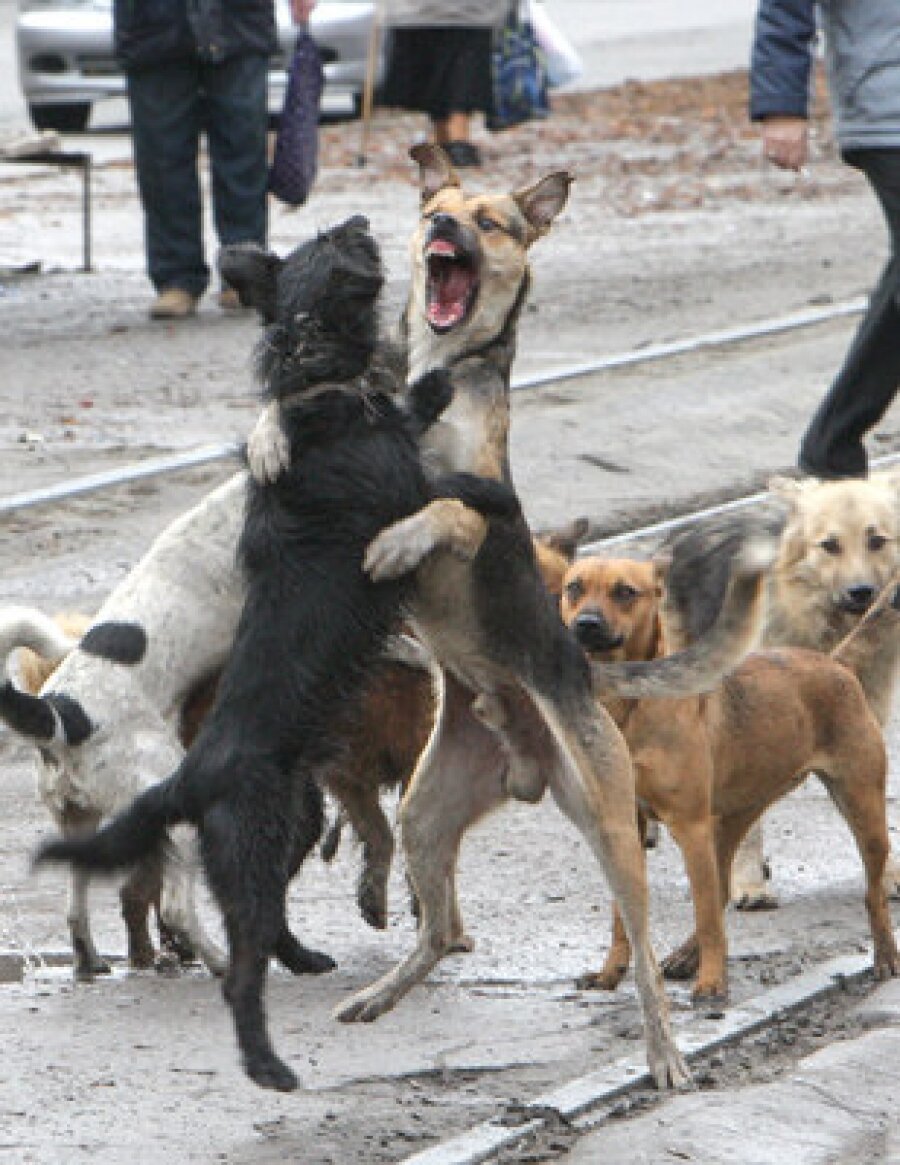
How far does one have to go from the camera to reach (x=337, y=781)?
7227 mm

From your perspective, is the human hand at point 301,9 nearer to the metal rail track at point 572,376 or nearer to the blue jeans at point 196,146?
the blue jeans at point 196,146

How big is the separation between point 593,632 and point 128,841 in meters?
→ 1.67

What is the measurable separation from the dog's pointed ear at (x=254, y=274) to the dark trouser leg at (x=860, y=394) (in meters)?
4.42

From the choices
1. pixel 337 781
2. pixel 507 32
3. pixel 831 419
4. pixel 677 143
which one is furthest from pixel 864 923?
pixel 677 143

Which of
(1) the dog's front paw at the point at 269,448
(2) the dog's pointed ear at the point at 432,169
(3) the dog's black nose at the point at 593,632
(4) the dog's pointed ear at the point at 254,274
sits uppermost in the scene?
(4) the dog's pointed ear at the point at 254,274

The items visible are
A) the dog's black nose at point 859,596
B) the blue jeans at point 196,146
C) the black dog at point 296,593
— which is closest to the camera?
the black dog at point 296,593

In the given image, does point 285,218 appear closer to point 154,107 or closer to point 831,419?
point 154,107

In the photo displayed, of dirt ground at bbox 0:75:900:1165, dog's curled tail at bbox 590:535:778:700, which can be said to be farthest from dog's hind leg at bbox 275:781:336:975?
dog's curled tail at bbox 590:535:778:700

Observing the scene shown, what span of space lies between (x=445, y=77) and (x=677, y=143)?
146 inches

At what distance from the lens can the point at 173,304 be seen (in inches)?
584

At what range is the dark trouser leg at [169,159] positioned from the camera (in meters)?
14.3

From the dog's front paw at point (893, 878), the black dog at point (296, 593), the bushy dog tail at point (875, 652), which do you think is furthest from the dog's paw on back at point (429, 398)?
the bushy dog tail at point (875, 652)

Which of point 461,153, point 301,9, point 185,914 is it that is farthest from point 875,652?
point 461,153

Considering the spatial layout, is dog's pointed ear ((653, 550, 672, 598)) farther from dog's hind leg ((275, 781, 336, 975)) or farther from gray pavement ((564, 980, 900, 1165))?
gray pavement ((564, 980, 900, 1165))
